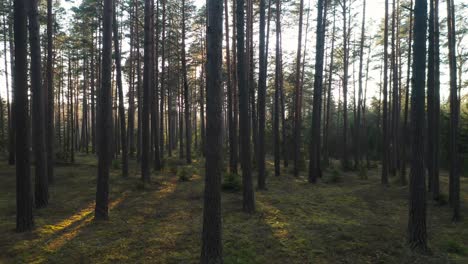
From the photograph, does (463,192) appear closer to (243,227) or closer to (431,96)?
(431,96)

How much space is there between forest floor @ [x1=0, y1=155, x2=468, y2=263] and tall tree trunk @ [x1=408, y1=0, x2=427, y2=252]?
41 centimetres

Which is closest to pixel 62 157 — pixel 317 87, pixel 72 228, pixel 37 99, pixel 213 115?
pixel 37 99

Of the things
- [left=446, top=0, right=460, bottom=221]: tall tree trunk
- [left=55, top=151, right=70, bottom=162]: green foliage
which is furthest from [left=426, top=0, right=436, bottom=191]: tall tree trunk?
[left=55, top=151, right=70, bottom=162]: green foliage

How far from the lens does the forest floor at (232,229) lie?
554 centimetres

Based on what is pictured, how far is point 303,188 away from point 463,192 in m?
7.61

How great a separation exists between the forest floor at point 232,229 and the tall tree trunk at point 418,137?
0.41m

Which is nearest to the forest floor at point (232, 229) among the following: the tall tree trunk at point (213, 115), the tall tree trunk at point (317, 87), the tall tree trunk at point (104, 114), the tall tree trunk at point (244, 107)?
the tall tree trunk at point (244, 107)

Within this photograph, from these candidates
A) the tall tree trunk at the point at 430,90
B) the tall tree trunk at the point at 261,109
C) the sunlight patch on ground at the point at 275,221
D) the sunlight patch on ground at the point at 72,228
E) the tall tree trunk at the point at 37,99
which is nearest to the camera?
the sunlight patch on ground at the point at 72,228

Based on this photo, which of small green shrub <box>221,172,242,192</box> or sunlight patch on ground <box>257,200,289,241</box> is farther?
small green shrub <box>221,172,242,192</box>

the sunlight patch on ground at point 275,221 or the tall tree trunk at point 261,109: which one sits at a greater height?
the tall tree trunk at point 261,109

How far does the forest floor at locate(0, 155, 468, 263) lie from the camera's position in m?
5.54

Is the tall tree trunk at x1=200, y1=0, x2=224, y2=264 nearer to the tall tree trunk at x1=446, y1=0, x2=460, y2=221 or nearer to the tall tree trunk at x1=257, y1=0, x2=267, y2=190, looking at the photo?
the tall tree trunk at x1=257, y1=0, x2=267, y2=190

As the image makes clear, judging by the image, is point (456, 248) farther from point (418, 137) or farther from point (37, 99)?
point (37, 99)

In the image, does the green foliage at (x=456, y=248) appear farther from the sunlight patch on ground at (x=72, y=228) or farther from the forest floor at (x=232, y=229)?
the sunlight patch on ground at (x=72, y=228)
